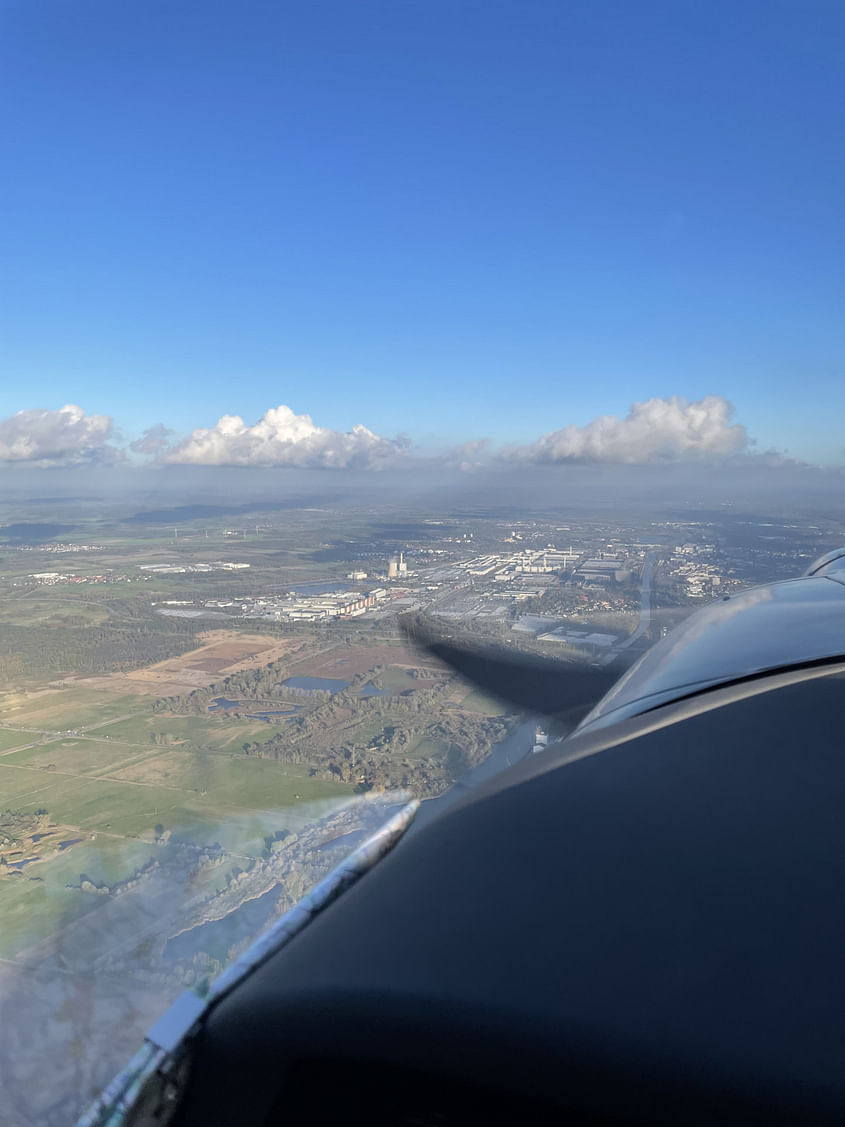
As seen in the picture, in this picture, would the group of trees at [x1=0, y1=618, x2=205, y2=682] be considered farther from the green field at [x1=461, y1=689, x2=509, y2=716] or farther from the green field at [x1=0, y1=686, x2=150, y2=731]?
the green field at [x1=461, y1=689, x2=509, y2=716]

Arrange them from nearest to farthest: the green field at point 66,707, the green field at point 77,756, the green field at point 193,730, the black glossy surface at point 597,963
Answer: the black glossy surface at point 597,963
the green field at point 77,756
the green field at point 193,730
the green field at point 66,707

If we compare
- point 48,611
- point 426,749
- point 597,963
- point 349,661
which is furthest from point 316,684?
point 48,611

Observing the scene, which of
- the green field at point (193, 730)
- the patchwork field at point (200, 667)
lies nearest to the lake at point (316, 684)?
the green field at point (193, 730)

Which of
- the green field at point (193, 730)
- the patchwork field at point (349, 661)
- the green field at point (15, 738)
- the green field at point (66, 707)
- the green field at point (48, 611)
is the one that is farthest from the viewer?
the green field at point (48, 611)

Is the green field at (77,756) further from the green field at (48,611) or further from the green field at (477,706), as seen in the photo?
the green field at (48,611)

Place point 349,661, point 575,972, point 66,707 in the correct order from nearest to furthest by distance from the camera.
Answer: point 575,972, point 66,707, point 349,661

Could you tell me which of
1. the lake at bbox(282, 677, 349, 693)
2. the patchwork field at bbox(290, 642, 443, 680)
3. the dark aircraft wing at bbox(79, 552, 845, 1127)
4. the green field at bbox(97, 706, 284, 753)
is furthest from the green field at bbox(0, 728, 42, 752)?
the dark aircraft wing at bbox(79, 552, 845, 1127)

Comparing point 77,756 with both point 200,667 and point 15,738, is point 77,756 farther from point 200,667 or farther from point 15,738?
point 200,667

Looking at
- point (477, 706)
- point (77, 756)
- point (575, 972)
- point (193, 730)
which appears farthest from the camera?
point (193, 730)

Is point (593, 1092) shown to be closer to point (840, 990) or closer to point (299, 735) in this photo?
point (840, 990)
